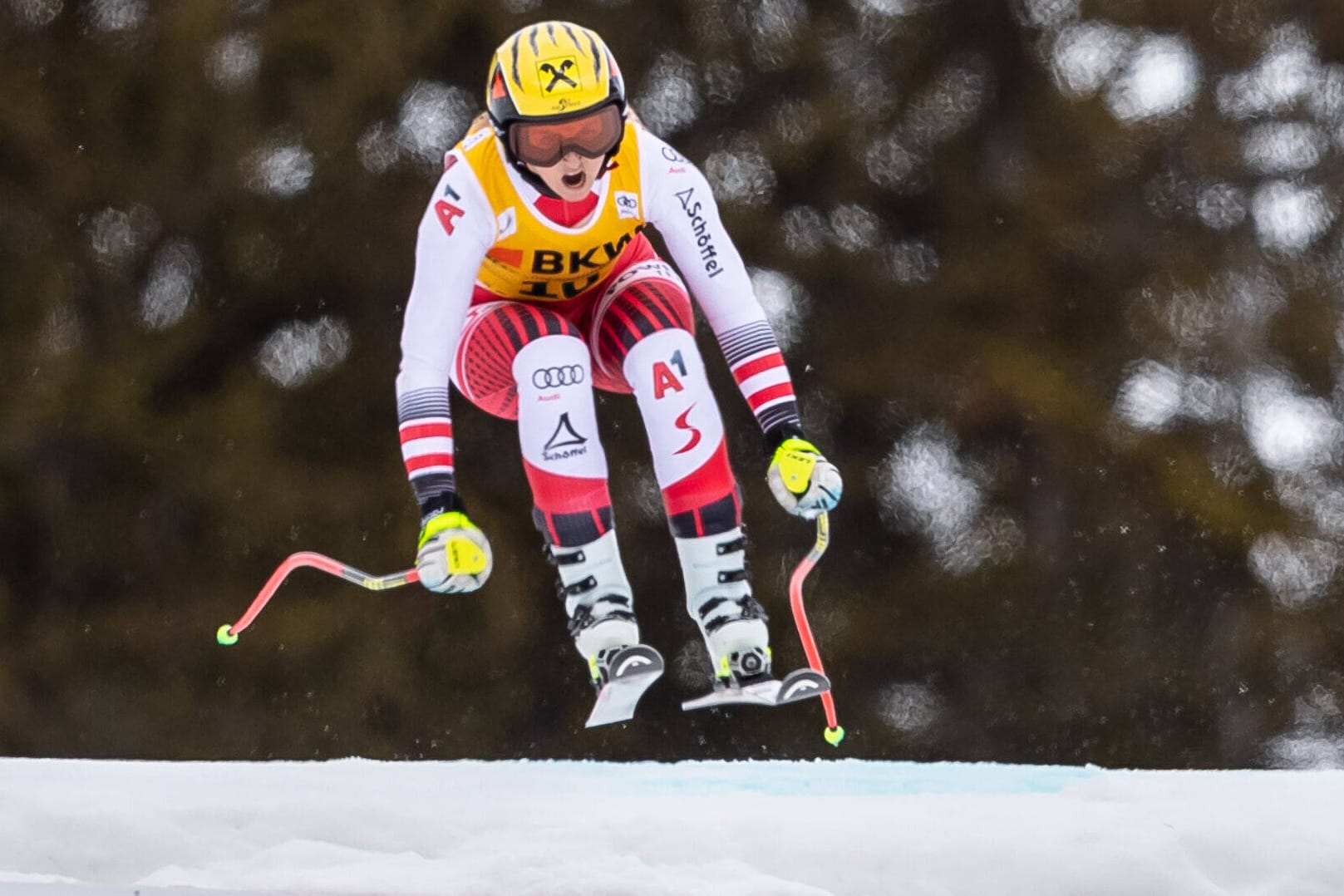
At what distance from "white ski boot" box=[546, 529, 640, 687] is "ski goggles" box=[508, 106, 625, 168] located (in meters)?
0.72

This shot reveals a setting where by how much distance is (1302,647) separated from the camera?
6352 millimetres

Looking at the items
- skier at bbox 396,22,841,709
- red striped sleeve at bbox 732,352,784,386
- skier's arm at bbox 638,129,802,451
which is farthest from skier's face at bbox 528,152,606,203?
red striped sleeve at bbox 732,352,784,386

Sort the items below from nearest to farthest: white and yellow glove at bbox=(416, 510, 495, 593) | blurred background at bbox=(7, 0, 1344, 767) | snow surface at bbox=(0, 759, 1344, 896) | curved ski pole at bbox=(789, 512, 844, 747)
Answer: snow surface at bbox=(0, 759, 1344, 896)
white and yellow glove at bbox=(416, 510, 495, 593)
curved ski pole at bbox=(789, 512, 844, 747)
blurred background at bbox=(7, 0, 1344, 767)

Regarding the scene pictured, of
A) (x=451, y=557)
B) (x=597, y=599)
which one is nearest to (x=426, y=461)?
(x=451, y=557)

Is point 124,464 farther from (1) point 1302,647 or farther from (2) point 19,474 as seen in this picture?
(1) point 1302,647

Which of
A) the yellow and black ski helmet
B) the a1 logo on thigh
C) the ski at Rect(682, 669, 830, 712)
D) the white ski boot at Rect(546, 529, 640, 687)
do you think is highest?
the yellow and black ski helmet

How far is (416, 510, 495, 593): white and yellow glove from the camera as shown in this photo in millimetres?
2795

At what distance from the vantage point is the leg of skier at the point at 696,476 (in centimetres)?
289

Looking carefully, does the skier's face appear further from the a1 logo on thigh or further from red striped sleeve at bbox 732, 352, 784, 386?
red striped sleeve at bbox 732, 352, 784, 386

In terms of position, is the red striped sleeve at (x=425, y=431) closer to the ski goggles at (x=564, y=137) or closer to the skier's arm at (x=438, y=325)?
the skier's arm at (x=438, y=325)

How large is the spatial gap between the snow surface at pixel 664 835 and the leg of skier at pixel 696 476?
0.31 m

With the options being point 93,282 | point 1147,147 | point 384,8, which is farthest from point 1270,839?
point 93,282

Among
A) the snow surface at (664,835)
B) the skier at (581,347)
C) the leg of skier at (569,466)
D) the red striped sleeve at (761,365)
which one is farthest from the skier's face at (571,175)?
the snow surface at (664,835)

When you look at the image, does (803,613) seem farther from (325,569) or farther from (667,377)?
(325,569)
